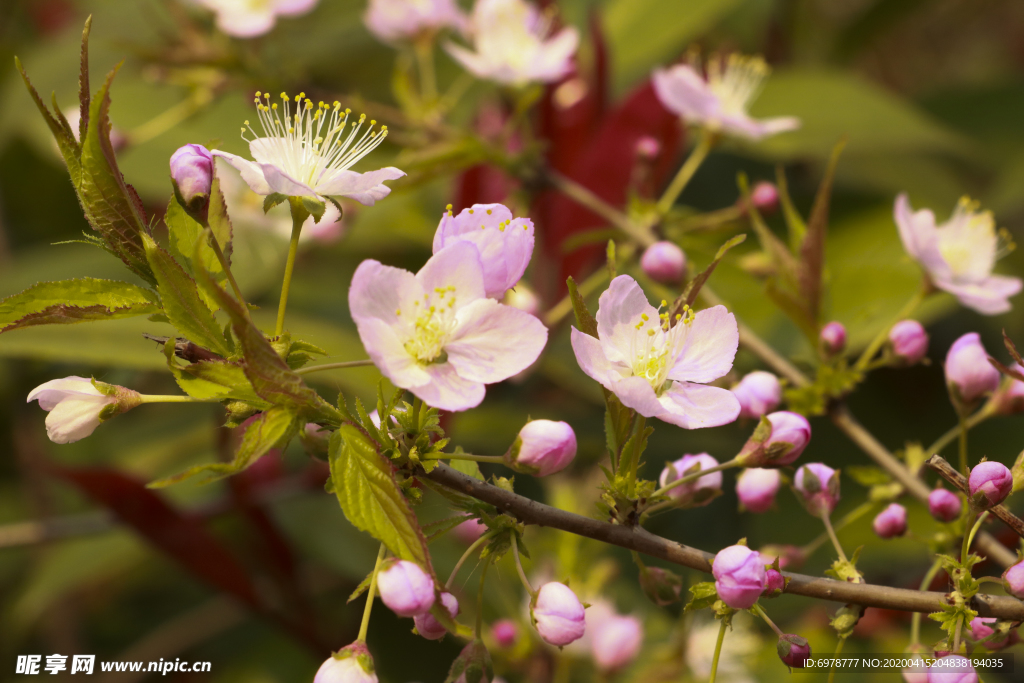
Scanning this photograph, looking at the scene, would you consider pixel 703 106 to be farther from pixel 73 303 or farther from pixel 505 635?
pixel 73 303

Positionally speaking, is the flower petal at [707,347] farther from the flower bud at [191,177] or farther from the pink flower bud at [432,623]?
the flower bud at [191,177]

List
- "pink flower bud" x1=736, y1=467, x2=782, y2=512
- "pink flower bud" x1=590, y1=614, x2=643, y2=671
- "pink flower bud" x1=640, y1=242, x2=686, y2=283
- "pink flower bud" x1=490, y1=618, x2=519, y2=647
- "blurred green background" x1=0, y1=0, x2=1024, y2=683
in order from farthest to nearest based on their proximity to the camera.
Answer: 1. "blurred green background" x1=0, y1=0, x2=1024, y2=683
2. "pink flower bud" x1=590, y1=614, x2=643, y2=671
3. "pink flower bud" x1=490, y1=618, x2=519, y2=647
4. "pink flower bud" x1=640, y1=242, x2=686, y2=283
5. "pink flower bud" x1=736, y1=467, x2=782, y2=512

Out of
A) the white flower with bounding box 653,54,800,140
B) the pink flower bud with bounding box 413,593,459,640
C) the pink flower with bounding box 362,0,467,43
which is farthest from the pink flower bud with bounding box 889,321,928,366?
the pink flower with bounding box 362,0,467,43

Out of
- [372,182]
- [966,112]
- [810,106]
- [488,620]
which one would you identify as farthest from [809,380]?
[966,112]

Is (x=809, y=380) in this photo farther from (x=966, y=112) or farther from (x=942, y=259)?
(x=966, y=112)

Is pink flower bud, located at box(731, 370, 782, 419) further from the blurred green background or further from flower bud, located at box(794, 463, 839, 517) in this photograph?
the blurred green background
